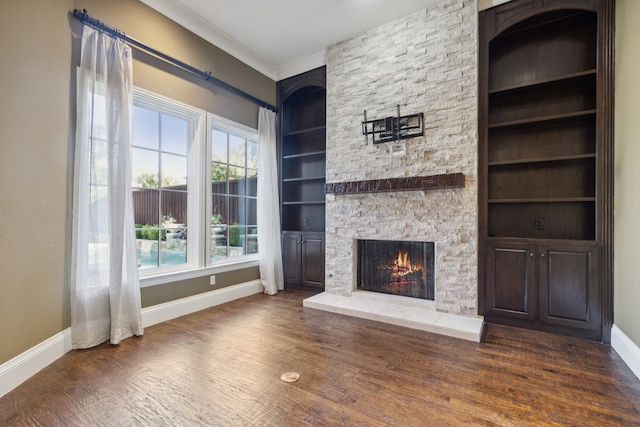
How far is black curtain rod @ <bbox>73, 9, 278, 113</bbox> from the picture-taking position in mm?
2532

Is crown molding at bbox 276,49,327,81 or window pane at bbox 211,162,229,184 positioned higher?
crown molding at bbox 276,49,327,81

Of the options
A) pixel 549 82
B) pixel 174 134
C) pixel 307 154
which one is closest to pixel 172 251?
pixel 174 134

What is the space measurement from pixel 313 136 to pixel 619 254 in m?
3.90

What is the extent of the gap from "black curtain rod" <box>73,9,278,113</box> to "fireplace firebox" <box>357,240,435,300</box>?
2.62 metres

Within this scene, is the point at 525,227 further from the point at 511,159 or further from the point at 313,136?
the point at 313,136

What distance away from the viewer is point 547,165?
318 centimetres

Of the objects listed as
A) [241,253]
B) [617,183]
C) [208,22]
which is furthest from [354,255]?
[208,22]

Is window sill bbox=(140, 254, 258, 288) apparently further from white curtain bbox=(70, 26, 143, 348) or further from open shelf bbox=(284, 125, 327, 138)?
open shelf bbox=(284, 125, 327, 138)

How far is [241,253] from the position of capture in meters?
4.38

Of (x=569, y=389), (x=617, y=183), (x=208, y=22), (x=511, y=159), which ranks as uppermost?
(x=208, y=22)

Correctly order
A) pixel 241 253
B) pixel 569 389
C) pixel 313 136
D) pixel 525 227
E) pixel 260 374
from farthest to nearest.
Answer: pixel 313 136 → pixel 241 253 → pixel 525 227 → pixel 260 374 → pixel 569 389

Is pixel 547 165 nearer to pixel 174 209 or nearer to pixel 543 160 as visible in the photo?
pixel 543 160

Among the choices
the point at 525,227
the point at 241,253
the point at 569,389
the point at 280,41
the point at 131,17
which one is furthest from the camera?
the point at 241,253

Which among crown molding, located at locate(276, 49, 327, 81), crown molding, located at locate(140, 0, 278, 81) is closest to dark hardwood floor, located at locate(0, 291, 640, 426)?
crown molding, located at locate(140, 0, 278, 81)
